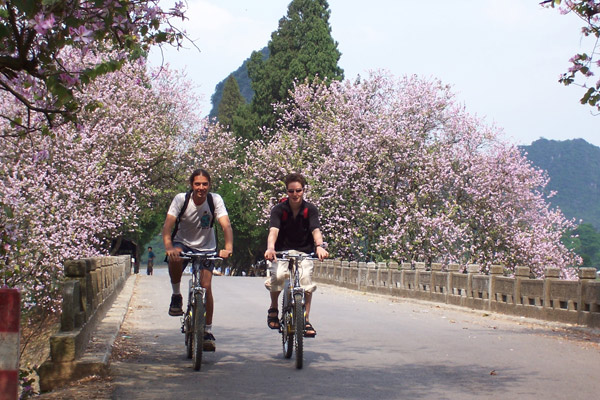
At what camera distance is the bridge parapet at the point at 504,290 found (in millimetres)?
16062

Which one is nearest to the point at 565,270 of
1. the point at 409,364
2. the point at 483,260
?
the point at 483,260

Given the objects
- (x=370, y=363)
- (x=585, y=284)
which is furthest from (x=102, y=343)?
(x=585, y=284)

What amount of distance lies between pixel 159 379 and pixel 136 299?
15.0 m

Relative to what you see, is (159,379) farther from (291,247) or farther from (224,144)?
(224,144)

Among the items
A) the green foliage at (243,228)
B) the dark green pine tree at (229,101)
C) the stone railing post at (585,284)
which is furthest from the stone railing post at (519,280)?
the dark green pine tree at (229,101)

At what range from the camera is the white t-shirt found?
9312 mm

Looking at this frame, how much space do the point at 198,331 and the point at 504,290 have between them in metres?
12.3

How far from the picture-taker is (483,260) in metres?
42.2

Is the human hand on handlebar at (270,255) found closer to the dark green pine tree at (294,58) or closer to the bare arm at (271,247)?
the bare arm at (271,247)

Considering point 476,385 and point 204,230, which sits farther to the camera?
point 204,230

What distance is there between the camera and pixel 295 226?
9.94 m

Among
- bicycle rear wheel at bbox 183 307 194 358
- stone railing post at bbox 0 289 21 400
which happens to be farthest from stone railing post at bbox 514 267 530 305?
stone railing post at bbox 0 289 21 400

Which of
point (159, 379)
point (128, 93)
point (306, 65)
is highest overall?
point (306, 65)

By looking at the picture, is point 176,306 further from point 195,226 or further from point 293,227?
point 293,227
